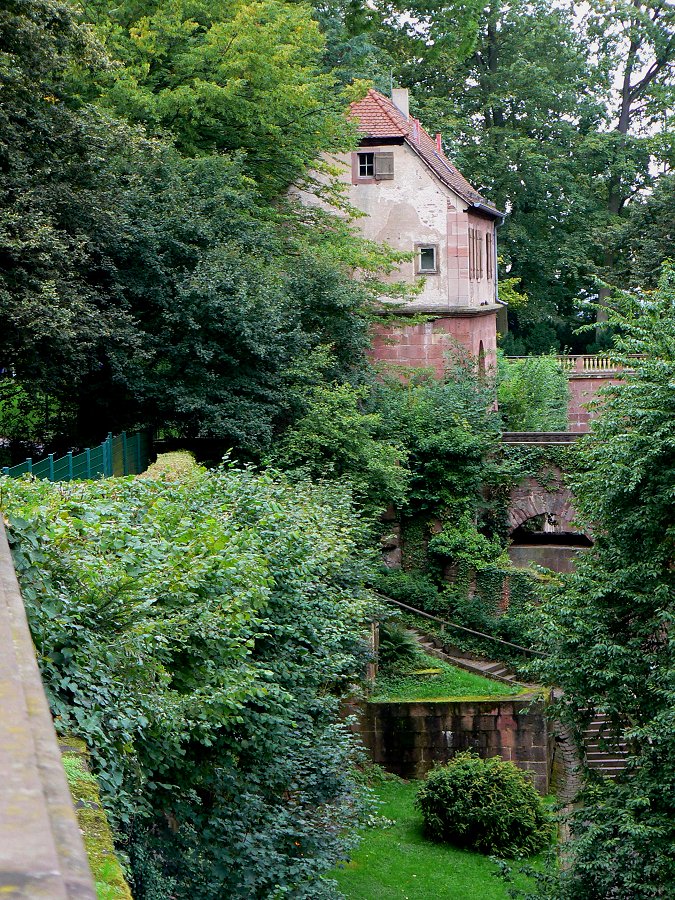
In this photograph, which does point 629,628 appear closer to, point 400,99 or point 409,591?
point 409,591

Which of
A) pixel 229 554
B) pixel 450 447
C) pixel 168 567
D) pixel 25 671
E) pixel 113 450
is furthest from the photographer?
pixel 450 447

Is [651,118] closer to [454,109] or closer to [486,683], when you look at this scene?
[454,109]

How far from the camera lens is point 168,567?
9617 mm

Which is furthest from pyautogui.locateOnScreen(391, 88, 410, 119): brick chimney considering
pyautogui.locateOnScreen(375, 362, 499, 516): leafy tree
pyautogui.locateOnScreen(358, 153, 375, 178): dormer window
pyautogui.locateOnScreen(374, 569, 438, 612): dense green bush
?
pyautogui.locateOnScreen(374, 569, 438, 612): dense green bush

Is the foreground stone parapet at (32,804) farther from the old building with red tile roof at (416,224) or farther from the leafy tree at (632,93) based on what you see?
the leafy tree at (632,93)

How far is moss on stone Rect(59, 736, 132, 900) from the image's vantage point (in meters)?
4.92

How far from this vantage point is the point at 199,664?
1012 cm

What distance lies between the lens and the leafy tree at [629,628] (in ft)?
41.5

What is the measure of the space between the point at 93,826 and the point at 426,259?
29787 millimetres

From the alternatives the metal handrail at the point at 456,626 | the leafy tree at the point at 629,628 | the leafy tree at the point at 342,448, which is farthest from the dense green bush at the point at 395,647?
the leafy tree at the point at 629,628

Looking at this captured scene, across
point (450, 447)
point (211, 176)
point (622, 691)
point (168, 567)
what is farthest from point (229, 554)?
point (450, 447)

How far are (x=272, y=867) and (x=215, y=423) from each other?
527 inches

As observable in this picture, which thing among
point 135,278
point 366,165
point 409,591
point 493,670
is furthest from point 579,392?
point 135,278

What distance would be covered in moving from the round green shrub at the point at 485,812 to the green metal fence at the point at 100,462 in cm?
866
